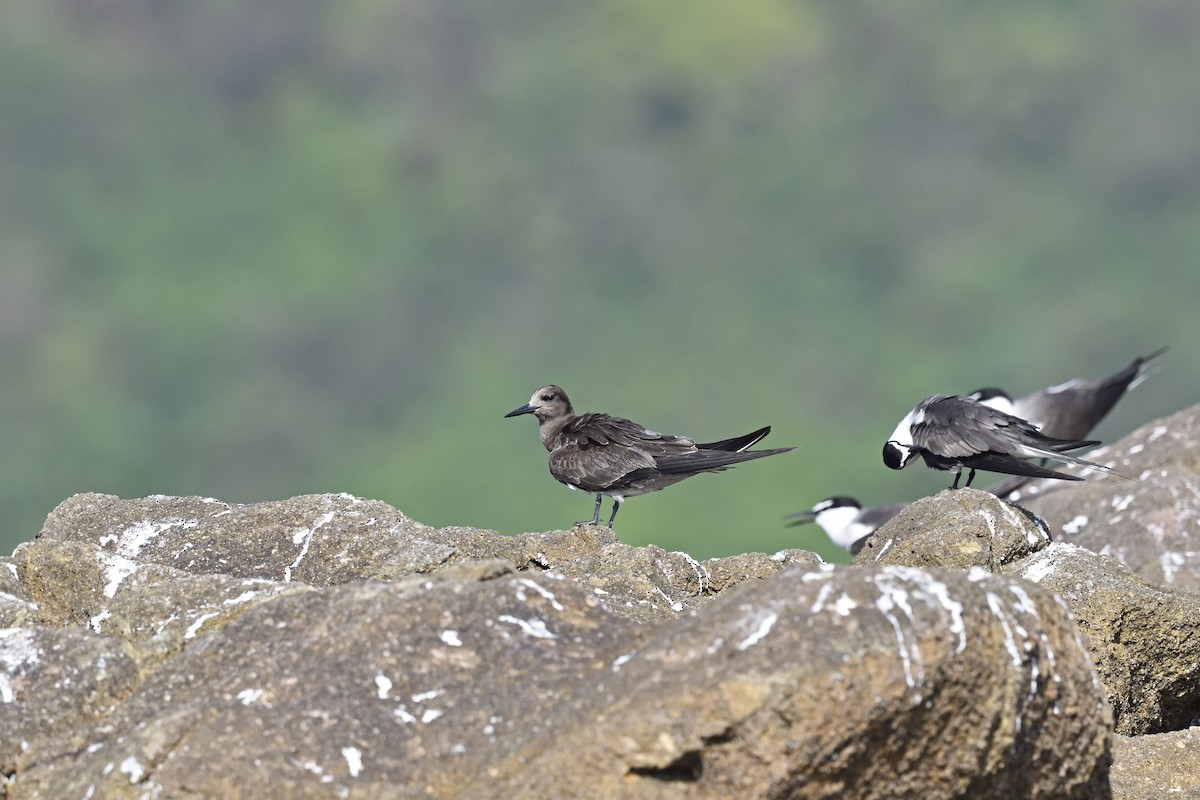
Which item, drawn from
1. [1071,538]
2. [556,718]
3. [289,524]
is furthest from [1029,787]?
[1071,538]

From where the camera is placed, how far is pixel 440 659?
16.2 feet

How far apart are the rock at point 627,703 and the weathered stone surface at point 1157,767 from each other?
1341mm

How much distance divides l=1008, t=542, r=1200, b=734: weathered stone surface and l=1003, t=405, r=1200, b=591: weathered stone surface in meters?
3.62

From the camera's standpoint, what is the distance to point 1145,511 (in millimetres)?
11977

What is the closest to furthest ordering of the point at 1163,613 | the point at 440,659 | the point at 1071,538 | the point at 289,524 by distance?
the point at 440,659 < the point at 1163,613 < the point at 289,524 < the point at 1071,538

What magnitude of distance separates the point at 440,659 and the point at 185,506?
3.91 meters


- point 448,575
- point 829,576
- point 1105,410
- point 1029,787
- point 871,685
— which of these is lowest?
point 1029,787

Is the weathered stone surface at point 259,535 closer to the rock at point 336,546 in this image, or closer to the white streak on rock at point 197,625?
the rock at point 336,546

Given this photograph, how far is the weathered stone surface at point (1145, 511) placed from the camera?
11.6 meters

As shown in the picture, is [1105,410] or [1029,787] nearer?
[1029,787]

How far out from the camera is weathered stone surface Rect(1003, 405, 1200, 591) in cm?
1159

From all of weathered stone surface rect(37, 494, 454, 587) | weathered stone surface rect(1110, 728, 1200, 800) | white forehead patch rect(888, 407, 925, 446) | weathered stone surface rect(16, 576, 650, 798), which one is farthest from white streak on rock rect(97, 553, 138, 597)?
white forehead patch rect(888, 407, 925, 446)

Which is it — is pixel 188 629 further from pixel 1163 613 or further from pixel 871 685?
pixel 1163 613

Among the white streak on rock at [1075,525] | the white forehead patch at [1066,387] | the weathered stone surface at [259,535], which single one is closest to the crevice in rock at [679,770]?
the weathered stone surface at [259,535]
